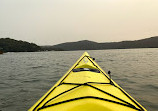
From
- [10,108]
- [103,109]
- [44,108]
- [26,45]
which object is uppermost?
[26,45]

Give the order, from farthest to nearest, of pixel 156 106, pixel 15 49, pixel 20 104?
pixel 15 49, pixel 20 104, pixel 156 106

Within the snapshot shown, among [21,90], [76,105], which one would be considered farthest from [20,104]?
[76,105]

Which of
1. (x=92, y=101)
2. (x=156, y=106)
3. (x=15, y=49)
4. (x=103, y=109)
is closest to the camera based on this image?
(x=103, y=109)

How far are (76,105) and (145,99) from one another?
15.8 ft

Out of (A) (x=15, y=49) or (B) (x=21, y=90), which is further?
(A) (x=15, y=49)

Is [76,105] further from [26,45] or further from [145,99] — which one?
[26,45]

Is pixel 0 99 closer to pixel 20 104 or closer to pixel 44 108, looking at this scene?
pixel 20 104

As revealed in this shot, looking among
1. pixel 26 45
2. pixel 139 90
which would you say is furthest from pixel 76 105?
pixel 26 45

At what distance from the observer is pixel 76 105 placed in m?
2.45

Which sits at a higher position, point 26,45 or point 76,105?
point 26,45

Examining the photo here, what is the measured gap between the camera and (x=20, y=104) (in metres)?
5.50

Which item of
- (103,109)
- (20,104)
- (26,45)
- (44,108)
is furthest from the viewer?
(26,45)

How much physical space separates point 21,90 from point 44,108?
531cm

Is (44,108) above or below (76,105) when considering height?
below
